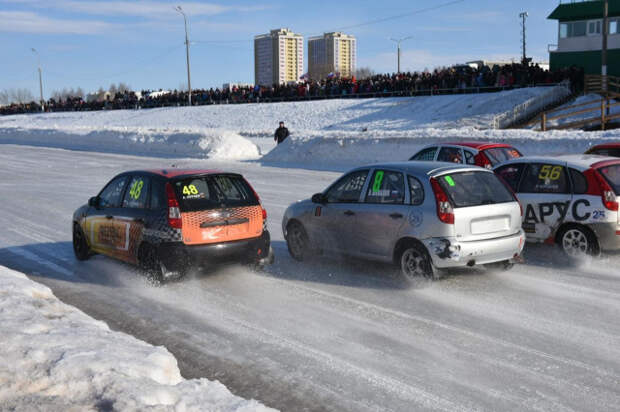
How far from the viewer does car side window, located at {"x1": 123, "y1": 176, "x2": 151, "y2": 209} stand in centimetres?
879

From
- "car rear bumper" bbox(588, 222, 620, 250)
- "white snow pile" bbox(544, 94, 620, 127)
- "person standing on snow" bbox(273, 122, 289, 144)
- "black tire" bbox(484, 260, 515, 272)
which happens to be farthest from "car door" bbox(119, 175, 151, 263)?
"white snow pile" bbox(544, 94, 620, 127)

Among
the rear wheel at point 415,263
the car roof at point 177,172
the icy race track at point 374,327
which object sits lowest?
the icy race track at point 374,327

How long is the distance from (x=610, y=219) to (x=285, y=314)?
466 centimetres

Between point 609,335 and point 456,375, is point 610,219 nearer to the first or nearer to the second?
point 609,335

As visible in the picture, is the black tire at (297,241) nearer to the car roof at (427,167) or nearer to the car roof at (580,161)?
the car roof at (427,167)

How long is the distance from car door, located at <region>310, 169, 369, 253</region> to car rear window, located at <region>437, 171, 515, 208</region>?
128 centimetres

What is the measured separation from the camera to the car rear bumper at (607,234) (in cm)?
886

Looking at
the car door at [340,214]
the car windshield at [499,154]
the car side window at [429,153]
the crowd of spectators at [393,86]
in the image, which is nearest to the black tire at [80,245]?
the car door at [340,214]

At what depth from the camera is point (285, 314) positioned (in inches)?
283

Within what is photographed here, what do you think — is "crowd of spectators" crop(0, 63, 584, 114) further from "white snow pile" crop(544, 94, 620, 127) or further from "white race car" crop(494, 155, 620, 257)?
"white race car" crop(494, 155, 620, 257)

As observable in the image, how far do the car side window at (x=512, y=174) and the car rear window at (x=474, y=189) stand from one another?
5.96 ft

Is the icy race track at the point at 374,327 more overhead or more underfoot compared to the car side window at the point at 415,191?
more underfoot

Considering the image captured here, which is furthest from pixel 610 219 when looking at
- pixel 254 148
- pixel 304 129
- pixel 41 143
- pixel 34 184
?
pixel 41 143

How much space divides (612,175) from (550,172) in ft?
2.84
